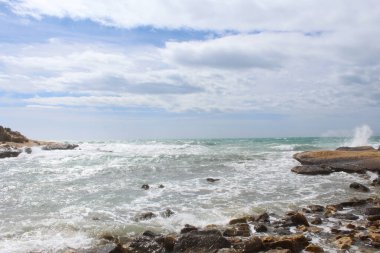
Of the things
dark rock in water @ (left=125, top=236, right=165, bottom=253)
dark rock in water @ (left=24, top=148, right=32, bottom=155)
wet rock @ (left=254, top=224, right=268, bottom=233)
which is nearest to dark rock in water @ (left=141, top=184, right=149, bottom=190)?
wet rock @ (left=254, top=224, right=268, bottom=233)

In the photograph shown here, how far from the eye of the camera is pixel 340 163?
74.1 feet

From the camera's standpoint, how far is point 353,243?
29.8 ft

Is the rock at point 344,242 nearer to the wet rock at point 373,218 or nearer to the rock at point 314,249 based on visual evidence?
the rock at point 314,249

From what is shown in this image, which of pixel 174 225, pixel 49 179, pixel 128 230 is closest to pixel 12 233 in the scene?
pixel 128 230

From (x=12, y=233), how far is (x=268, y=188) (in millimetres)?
10980

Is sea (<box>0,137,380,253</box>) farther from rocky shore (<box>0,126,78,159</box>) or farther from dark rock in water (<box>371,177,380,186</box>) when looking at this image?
rocky shore (<box>0,126,78,159</box>)

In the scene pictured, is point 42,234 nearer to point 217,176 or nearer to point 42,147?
point 217,176

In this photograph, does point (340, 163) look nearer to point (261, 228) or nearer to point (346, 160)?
point (346, 160)

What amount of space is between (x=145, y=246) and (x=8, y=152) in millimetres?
30545

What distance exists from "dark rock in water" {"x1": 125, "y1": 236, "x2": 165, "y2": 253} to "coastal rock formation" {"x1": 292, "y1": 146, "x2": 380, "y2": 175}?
1478 centimetres

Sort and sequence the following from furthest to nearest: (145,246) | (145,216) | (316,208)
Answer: (316,208) < (145,216) < (145,246)

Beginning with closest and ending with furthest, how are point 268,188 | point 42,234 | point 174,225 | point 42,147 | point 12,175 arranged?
point 42,234 < point 174,225 < point 268,188 < point 12,175 < point 42,147

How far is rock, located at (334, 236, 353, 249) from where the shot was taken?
8.81 metres

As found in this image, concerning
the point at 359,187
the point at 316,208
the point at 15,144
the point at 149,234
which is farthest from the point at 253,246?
the point at 15,144
